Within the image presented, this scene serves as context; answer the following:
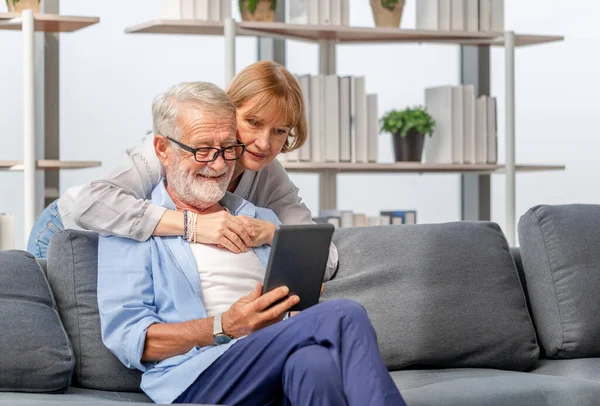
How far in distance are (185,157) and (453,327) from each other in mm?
896

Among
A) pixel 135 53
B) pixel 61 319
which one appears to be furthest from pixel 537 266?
pixel 135 53

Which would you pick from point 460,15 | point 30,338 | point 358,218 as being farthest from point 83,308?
point 460,15

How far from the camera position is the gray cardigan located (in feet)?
7.66

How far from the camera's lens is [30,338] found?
88.9 inches

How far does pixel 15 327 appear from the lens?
226 centimetres

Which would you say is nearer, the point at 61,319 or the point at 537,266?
the point at 61,319

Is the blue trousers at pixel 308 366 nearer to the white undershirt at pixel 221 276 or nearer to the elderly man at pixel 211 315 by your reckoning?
the elderly man at pixel 211 315

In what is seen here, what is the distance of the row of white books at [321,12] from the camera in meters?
4.19

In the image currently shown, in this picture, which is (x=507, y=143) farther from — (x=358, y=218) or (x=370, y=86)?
(x=370, y=86)

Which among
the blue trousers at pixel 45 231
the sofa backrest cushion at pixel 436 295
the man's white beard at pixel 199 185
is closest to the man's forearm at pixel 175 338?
the man's white beard at pixel 199 185

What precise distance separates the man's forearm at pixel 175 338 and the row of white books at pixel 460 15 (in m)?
2.56

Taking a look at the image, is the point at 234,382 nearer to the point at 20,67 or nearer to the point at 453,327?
the point at 453,327

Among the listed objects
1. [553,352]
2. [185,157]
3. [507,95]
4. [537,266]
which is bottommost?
[553,352]

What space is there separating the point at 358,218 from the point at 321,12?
90cm
